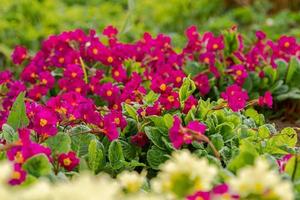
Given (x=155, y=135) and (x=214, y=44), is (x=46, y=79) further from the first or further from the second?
(x=155, y=135)

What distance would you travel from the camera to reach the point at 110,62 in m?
2.93

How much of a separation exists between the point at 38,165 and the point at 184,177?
58 cm

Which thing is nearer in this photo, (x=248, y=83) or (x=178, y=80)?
(x=178, y=80)

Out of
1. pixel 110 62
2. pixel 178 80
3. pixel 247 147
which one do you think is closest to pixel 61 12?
pixel 110 62

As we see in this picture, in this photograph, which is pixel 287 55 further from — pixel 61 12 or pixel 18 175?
pixel 61 12

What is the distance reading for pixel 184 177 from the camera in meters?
1.24

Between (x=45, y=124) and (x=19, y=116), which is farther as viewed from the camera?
(x=19, y=116)

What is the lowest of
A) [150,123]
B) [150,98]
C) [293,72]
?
[150,123]

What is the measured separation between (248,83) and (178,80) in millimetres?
452

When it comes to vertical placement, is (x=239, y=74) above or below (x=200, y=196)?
above

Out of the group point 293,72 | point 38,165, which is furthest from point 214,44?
point 38,165

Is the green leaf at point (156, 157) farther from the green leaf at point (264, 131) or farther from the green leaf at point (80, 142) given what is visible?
the green leaf at point (264, 131)

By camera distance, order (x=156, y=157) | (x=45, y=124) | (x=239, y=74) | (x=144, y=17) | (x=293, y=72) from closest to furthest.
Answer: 1. (x=45, y=124)
2. (x=156, y=157)
3. (x=239, y=74)
4. (x=293, y=72)
5. (x=144, y=17)

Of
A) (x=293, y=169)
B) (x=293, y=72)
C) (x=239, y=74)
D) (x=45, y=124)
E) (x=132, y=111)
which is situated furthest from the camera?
(x=293, y=72)
